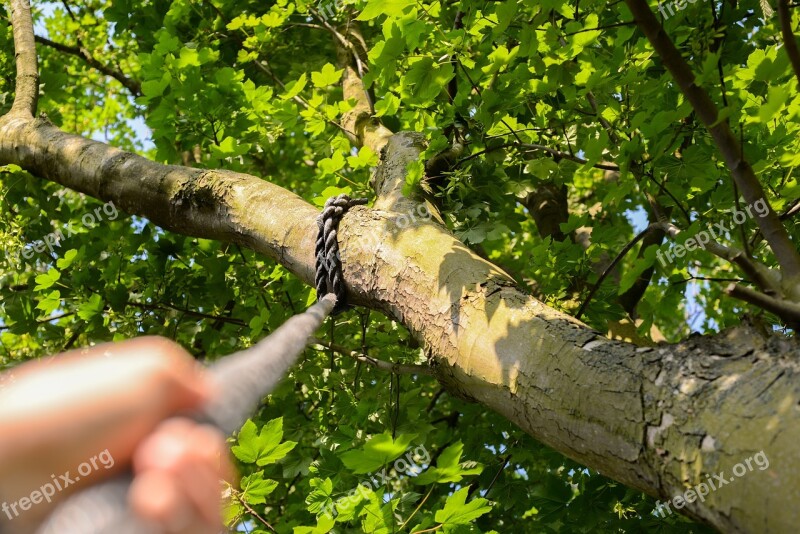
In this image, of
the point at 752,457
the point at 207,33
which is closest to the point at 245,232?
the point at 752,457

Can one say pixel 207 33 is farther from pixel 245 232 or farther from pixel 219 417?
pixel 219 417

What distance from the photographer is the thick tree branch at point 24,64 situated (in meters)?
3.95

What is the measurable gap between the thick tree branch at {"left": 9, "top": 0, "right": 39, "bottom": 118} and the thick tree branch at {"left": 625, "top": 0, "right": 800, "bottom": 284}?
3.31m

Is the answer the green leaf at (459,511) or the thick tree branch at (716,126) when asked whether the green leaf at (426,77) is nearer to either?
the thick tree branch at (716,126)

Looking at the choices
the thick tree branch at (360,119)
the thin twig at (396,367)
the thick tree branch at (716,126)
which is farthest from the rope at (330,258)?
the thick tree branch at (360,119)

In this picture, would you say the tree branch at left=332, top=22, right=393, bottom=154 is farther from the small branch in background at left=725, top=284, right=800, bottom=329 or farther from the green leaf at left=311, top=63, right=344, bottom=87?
the small branch in background at left=725, top=284, right=800, bottom=329

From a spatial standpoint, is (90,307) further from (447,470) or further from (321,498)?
(447,470)

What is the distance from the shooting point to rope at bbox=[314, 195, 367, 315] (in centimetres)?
A: 231

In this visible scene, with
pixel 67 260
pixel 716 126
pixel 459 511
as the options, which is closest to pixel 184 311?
pixel 67 260

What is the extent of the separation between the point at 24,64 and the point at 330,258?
9.50 feet

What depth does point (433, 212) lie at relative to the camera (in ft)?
8.52

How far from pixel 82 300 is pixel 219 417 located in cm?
286

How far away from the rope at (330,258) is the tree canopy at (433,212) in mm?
56

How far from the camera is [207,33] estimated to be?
483 cm
